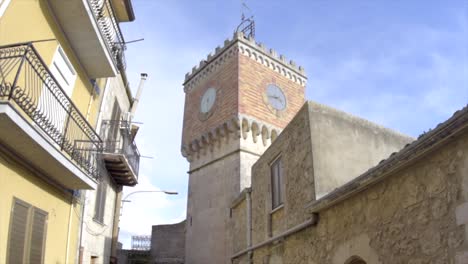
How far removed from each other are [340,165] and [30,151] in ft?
20.8

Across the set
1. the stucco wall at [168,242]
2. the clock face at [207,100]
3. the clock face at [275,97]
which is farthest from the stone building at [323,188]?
the stucco wall at [168,242]

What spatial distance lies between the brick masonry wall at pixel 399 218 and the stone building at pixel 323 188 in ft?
0.05

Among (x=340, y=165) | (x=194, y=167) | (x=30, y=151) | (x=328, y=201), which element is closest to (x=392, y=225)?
(x=328, y=201)

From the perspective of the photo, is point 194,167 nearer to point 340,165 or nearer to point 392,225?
point 340,165

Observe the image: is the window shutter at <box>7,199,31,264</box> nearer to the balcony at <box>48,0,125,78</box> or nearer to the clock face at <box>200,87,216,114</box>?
the balcony at <box>48,0,125,78</box>

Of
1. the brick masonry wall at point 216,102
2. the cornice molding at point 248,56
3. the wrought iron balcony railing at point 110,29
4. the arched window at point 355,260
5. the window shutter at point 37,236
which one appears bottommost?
the arched window at point 355,260

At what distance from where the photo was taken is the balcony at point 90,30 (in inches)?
348

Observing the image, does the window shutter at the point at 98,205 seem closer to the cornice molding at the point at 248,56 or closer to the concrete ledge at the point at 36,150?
the concrete ledge at the point at 36,150

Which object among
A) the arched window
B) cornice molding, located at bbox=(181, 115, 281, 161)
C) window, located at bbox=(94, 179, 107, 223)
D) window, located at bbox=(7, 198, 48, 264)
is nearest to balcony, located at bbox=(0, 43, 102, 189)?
window, located at bbox=(7, 198, 48, 264)

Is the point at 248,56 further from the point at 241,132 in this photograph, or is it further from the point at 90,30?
the point at 90,30

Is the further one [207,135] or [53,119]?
[207,135]

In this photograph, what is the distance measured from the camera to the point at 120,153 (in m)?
12.9

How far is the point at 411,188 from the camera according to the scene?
580 centimetres

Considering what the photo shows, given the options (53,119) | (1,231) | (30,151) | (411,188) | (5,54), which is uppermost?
(5,54)
